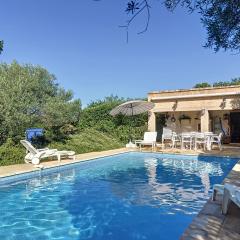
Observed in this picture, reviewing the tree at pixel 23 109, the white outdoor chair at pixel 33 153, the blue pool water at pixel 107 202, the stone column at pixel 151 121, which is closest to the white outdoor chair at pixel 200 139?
the stone column at pixel 151 121

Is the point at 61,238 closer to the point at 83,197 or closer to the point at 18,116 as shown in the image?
the point at 83,197

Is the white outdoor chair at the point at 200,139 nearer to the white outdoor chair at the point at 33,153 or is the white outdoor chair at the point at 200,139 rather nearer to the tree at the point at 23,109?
the tree at the point at 23,109

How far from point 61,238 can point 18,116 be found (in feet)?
28.0

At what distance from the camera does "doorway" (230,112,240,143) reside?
883 inches

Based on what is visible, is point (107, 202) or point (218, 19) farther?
point (107, 202)

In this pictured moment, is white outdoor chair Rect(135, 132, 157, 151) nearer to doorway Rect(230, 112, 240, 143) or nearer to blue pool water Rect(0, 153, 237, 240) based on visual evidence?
blue pool water Rect(0, 153, 237, 240)

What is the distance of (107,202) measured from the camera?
26.2 ft

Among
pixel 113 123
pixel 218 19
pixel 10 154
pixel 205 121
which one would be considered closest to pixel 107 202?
pixel 218 19

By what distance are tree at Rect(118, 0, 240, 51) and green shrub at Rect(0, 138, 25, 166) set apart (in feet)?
34.4

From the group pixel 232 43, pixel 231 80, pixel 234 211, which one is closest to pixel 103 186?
pixel 234 211

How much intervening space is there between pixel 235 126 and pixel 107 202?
17.0 m

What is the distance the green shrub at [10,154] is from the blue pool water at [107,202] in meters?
2.00

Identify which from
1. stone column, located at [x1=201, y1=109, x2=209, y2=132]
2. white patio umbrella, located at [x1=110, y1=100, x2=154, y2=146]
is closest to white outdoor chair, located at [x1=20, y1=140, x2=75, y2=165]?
white patio umbrella, located at [x1=110, y1=100, x2=154, y2=146]

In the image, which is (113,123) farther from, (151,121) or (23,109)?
(23,109)
